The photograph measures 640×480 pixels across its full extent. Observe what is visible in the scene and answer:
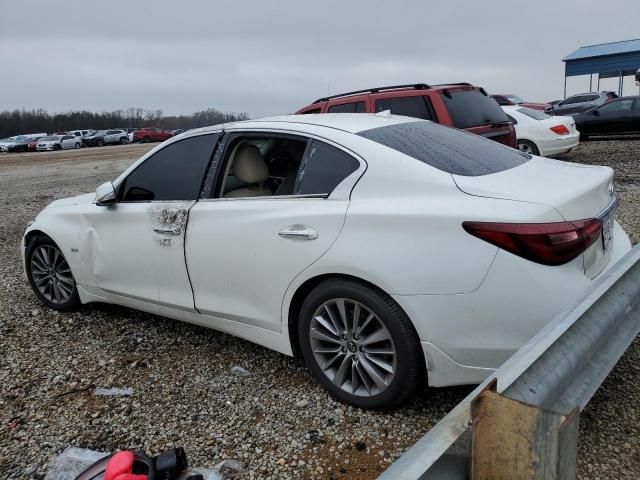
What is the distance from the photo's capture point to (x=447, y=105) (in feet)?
24.8

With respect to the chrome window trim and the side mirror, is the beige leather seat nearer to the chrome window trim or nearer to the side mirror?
the chrome window trim

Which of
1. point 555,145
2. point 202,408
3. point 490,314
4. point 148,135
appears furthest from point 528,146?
point 148,135

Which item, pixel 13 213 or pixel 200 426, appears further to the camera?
pixel 13 213

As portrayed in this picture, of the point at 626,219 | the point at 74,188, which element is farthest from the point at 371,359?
the point at 74,188

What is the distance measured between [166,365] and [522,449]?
2.77m

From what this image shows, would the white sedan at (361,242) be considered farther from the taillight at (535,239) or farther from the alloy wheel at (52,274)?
the alloy wheel at (52,274)

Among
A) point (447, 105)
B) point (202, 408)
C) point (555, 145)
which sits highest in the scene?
point (447, 105)

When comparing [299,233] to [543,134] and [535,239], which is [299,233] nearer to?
[535,239]

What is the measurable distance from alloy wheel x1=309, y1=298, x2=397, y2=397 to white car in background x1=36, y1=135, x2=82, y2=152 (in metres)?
46.8

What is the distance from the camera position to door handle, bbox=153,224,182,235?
338 cm

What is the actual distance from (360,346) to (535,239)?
1008 millimetres

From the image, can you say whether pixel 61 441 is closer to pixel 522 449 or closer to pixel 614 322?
pixel 522 449

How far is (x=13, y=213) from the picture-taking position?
1007 cm

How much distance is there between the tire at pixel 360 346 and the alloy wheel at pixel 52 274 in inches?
95.0
